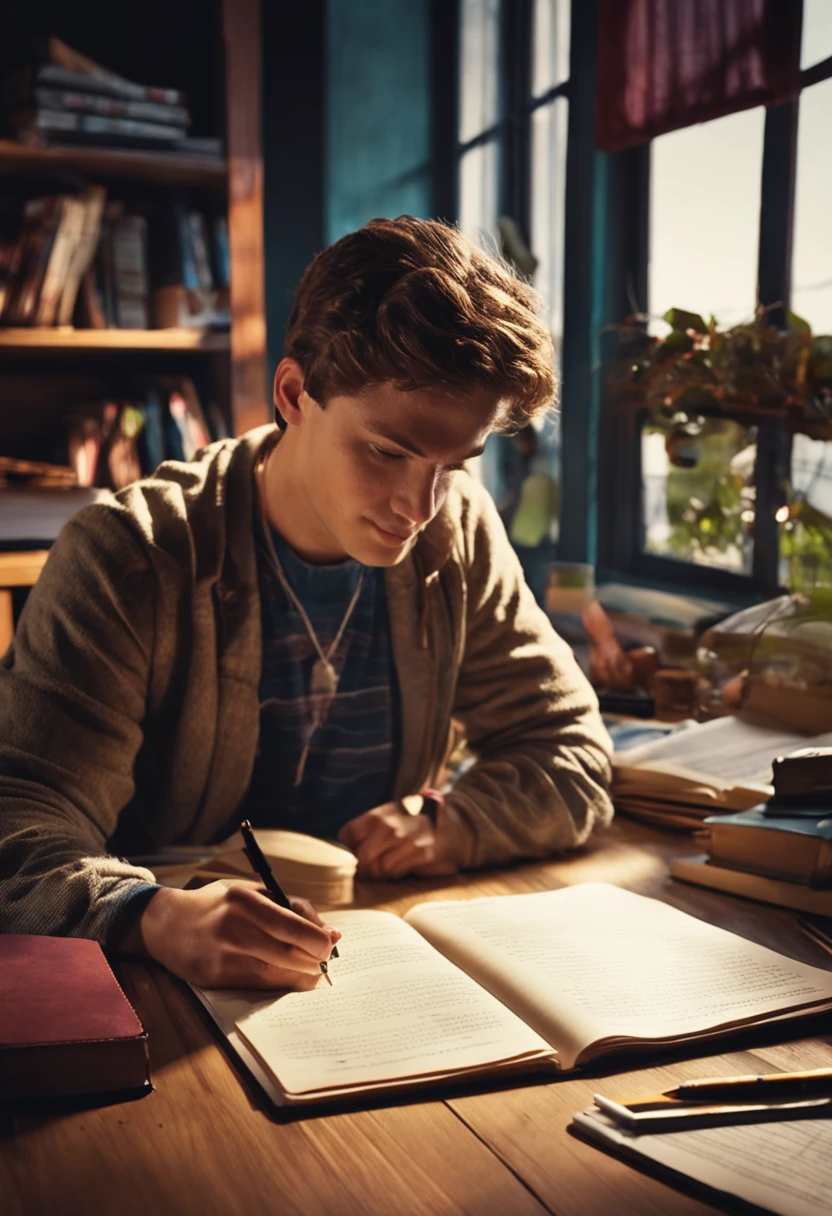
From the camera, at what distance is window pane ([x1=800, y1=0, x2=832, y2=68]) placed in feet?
7.14

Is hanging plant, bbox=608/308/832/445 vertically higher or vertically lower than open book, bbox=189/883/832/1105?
higher

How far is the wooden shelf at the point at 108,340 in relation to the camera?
9.00ft

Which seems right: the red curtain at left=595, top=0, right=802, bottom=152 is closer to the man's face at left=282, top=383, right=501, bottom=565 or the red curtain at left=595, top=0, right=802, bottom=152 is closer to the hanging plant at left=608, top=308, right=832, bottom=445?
the hanging plant at left=608, top=308, right=832, bottom=445

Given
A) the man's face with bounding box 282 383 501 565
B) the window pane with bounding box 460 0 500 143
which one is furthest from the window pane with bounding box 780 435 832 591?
the window pane with bounding box 460 0 500 143

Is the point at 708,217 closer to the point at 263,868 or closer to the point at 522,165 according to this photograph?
the point at 522,165

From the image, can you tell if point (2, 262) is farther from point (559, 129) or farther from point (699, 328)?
point (699, 328)

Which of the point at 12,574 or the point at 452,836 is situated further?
the point at 12,574

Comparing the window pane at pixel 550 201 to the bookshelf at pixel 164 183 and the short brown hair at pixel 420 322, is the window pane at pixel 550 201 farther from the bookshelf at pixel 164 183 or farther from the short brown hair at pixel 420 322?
the short brown hair at pixel 420 322

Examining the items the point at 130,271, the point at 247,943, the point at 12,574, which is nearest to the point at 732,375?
the point at 247,943

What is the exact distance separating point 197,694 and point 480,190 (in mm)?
2582

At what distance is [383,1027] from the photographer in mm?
875

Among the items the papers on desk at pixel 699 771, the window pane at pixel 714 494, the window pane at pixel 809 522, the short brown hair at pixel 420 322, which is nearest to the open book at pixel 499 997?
the papers on desk at pixel 699 771

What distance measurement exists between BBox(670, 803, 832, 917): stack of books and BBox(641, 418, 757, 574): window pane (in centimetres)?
98

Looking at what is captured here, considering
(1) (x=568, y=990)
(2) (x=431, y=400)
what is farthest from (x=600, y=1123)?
(2) (x=431, y=400)
